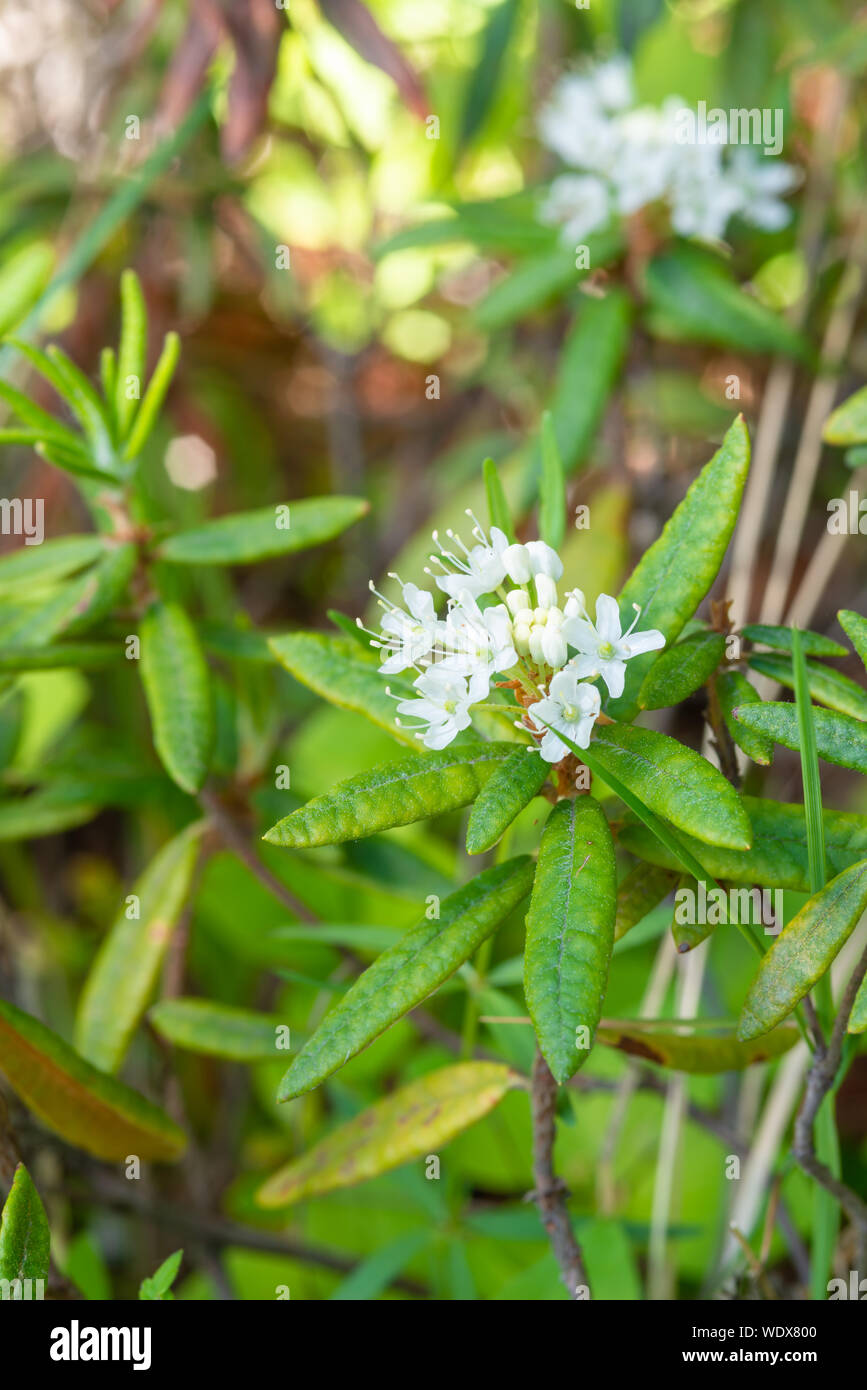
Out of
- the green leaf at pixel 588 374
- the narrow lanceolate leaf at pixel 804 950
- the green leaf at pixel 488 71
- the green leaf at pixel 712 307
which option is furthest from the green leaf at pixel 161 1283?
the green leaf at pixel 488 71

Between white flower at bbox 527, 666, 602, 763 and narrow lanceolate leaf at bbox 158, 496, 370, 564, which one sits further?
narrow lanceolate leaf at bbox 158, 496, 370, 564

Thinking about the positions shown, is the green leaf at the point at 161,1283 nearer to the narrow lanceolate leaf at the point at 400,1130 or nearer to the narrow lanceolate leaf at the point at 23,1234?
the narrow lanceolate leaf at the point at 23,1234

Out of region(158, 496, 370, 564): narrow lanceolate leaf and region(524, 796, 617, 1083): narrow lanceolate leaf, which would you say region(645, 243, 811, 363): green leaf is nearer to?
region(158, 496, 370, 564): narrow lanceolate leaf

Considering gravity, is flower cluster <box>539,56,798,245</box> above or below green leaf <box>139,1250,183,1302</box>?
above

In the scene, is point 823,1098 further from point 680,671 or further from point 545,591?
point 545,591

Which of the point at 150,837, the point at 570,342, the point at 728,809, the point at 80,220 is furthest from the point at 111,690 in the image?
the point at 728,809

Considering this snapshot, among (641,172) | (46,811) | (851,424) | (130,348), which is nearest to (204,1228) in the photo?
(46,811)

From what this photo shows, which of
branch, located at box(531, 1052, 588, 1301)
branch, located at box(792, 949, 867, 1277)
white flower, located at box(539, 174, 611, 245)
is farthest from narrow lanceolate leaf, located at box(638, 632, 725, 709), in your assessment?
white flower, located at box(539, 174, 611, 245)
